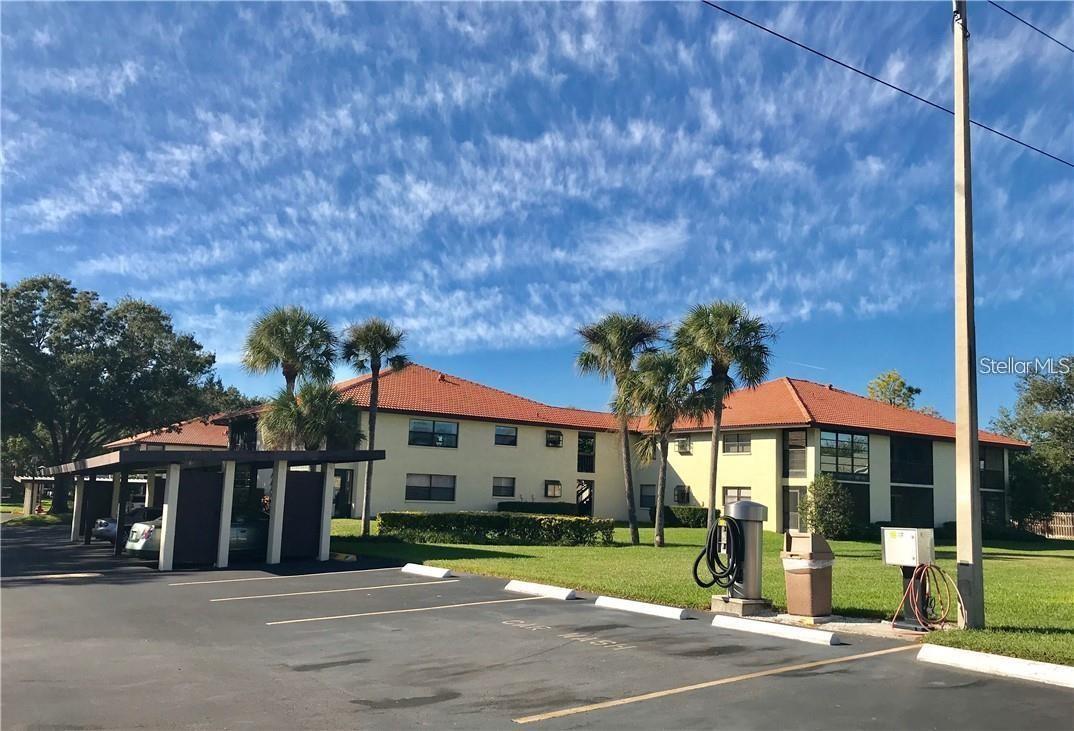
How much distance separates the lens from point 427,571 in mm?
17578

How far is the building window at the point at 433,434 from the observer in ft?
124

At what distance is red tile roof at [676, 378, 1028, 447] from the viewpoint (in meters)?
37.8

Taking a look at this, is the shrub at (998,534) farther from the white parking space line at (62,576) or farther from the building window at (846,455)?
the white parking space line at (62,576)

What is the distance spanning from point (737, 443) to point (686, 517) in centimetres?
447

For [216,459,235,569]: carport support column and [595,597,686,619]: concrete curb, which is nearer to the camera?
[595,597,686,619]: concrete curb

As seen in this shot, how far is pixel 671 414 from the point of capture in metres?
28.7

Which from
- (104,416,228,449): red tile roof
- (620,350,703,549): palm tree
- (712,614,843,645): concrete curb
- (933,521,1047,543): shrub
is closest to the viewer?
(712,614,843,645): concrete curb

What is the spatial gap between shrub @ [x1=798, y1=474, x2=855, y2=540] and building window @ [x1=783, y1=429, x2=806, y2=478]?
3.63 metres

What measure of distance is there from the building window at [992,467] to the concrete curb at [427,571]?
3559cm

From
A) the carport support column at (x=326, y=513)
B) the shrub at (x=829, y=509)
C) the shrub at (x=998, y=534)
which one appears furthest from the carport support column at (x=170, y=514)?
the shrub at (x=998, y=534)

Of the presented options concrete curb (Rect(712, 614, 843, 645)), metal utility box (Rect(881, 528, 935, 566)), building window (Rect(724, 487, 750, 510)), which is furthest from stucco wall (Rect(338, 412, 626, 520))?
metal utility box (Rect(881, 528, 935, 566))

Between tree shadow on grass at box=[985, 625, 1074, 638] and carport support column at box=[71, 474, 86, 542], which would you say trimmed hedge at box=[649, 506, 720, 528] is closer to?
carport support column at box=[71, 474, 86, 542]

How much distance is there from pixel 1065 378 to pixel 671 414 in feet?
124

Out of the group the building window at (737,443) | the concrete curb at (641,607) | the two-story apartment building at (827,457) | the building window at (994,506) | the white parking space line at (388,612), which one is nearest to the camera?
the white parking space line at (388,612)
